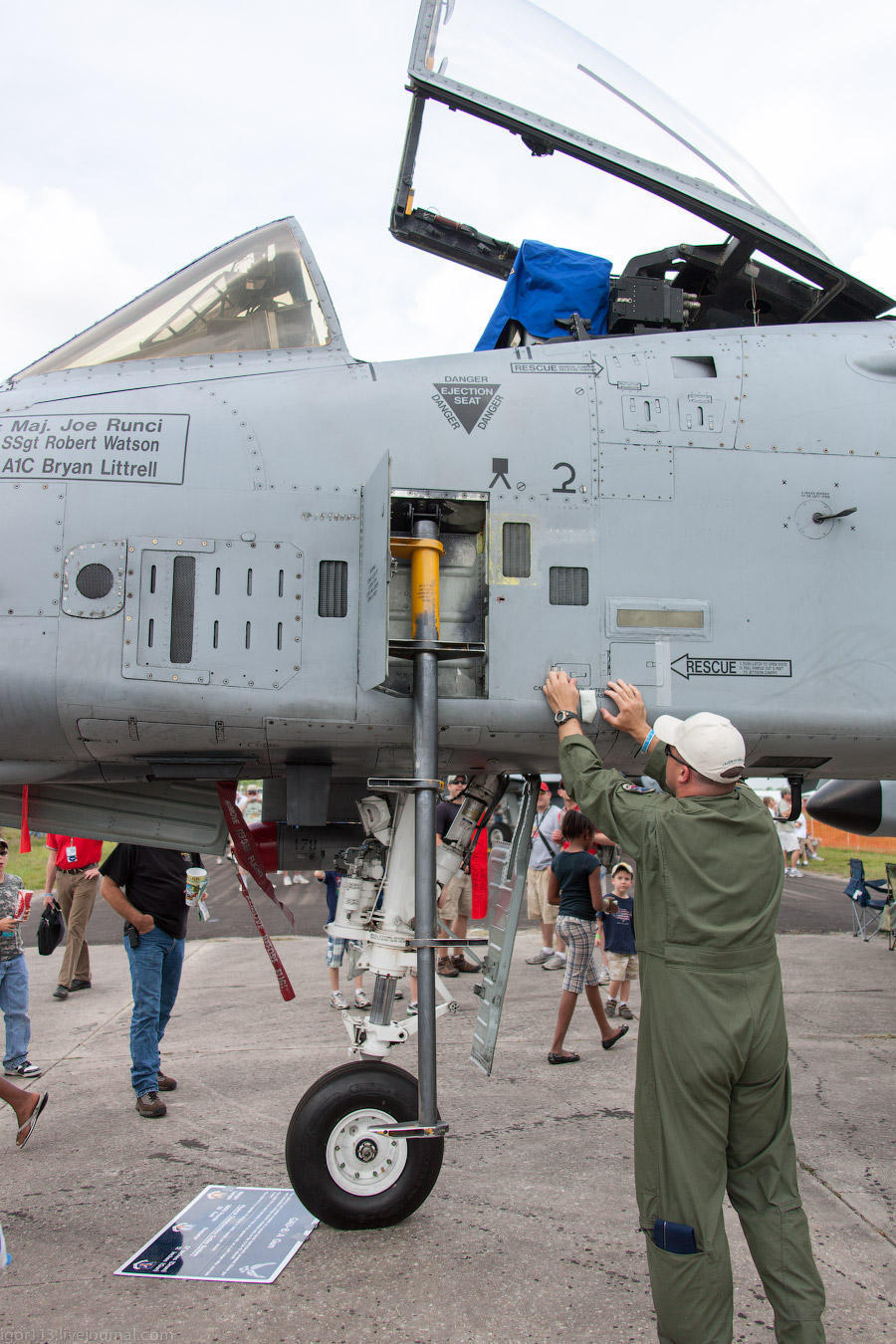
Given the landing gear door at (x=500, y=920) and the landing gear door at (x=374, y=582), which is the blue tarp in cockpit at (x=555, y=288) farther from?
the landing gear door at (x=500, y=920)

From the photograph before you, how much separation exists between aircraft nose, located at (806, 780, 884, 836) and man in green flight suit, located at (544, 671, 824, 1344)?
6142 mm

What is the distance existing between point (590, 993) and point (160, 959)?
9.41 feet

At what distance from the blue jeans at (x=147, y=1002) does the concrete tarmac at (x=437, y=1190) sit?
0.24 metres

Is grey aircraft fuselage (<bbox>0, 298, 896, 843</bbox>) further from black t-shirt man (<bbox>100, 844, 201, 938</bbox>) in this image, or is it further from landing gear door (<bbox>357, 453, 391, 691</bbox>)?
black t-shirt man (<bbox>100, 844, 201, 938</bbox>)

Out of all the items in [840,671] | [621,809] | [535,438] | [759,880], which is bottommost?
[759,880]

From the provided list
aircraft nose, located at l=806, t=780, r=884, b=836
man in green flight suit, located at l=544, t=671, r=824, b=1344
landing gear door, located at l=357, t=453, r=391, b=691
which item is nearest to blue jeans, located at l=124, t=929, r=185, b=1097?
landing gear door, located at l=357, t=453, r=391, b=691

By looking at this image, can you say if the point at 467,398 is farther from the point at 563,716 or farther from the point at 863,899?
the point at 863,899

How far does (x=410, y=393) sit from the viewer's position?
385cm

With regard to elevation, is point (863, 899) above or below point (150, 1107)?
below

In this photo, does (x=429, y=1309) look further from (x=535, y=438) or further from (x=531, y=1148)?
(x=535, y=438)

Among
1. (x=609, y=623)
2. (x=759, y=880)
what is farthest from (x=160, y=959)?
(x=759, y=880)

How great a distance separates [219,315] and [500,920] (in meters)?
3.02

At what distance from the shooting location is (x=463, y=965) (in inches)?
366

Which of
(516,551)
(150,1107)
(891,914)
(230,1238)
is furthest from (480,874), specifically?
(891,914)
